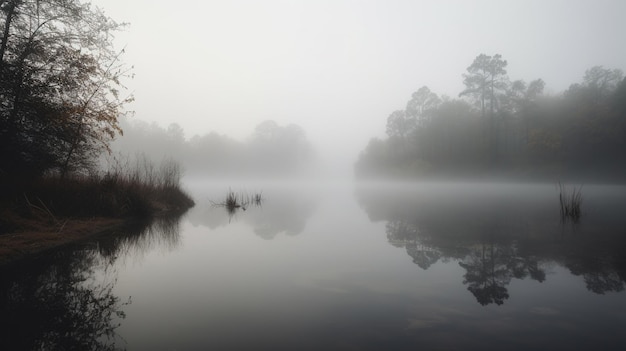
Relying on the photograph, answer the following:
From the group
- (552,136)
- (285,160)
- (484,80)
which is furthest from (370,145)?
(552,136)

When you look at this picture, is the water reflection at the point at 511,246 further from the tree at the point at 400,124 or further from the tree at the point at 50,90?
the tree at the point at 400,124

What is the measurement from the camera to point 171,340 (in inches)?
109

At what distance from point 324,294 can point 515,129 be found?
47991 mm

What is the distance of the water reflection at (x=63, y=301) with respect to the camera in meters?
2.65

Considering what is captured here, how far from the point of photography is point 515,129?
41.1 metres

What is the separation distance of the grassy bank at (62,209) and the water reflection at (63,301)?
655 mm

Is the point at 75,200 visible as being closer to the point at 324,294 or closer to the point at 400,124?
the point at 324,294

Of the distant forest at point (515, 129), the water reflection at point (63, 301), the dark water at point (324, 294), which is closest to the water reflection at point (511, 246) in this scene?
the dark water at point (324, 294)

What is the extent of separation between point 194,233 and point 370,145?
60730 millimetres

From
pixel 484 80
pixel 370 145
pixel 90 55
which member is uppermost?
pixel 484 80

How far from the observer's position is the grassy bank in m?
5.68

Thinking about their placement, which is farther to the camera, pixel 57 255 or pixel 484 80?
pixel 484 80

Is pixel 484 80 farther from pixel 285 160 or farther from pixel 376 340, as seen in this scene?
pixel 285 160

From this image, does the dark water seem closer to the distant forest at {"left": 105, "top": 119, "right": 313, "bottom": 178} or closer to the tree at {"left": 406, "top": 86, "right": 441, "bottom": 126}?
the tree at {"left": 406, "top": 86, "right": 441, "bottom": 126}
